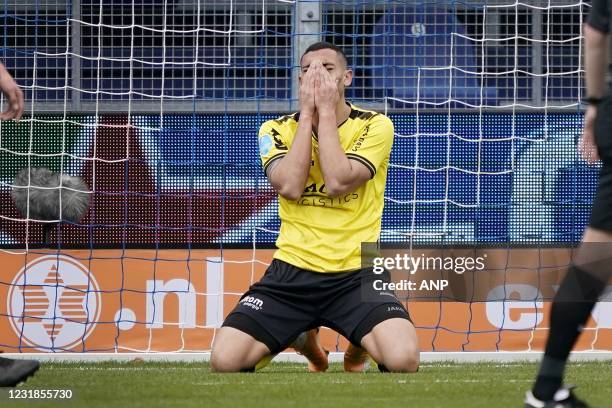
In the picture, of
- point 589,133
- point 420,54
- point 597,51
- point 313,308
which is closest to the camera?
point 597,51

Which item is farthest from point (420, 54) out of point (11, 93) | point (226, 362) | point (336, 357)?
point (11, 93)

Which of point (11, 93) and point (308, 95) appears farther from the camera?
point (308, 95)

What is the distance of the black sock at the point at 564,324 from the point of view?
4.10m

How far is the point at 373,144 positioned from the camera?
6562 millimetres

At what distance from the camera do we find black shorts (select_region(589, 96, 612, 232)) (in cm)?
404

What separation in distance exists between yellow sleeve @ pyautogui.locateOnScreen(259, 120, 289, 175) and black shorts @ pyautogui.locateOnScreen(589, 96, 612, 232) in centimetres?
270

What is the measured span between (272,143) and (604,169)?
2844 millimetres

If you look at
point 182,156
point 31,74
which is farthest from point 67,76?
point 182,156

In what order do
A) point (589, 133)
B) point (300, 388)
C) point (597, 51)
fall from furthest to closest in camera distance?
1. point (300, 388)
2. point (589, 133)
3. point (597, 51)

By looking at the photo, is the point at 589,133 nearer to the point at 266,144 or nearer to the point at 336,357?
the point at 266,144

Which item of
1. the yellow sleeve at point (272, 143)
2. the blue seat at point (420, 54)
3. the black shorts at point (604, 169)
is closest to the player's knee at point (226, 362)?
the yellow sleeve at point (272, 143)

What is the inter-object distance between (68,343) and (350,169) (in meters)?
3.24

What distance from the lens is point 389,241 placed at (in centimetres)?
912

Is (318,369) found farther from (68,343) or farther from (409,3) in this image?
(409,3)
